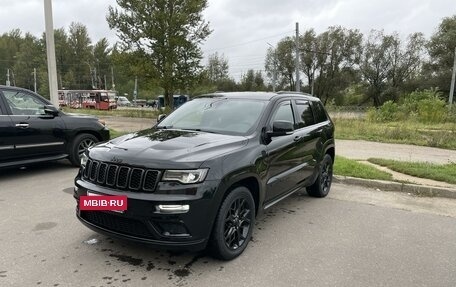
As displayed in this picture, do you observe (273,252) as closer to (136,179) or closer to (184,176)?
(184,176)

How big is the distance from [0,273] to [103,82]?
3425 inches

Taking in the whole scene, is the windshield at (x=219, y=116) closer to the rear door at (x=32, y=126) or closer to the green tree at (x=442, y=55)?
the rear door at (x=32, y=126)

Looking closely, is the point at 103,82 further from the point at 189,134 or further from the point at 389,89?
the point at 189,134

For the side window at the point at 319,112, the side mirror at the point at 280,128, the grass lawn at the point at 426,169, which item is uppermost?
the side window at the point at 319,112

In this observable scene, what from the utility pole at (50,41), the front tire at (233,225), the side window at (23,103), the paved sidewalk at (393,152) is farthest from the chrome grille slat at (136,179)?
the utility pole at (50,41)

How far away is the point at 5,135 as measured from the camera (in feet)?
22.0

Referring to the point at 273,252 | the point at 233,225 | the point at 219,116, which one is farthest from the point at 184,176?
the point at 219,116

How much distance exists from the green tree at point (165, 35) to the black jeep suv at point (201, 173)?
19303 millimetres

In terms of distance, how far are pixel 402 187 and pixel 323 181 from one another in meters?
1.70

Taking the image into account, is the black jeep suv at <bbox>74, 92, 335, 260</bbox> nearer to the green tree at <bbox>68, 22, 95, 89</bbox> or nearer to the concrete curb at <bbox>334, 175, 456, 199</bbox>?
the concrete curb at <bbox>334, 175, 456, 199</bbox>

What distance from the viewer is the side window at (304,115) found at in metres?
5.46

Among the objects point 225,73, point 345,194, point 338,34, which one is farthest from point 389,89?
point 345,194

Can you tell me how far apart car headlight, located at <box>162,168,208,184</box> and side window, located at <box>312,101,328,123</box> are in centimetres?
325

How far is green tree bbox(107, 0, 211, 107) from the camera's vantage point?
23.0 metres
